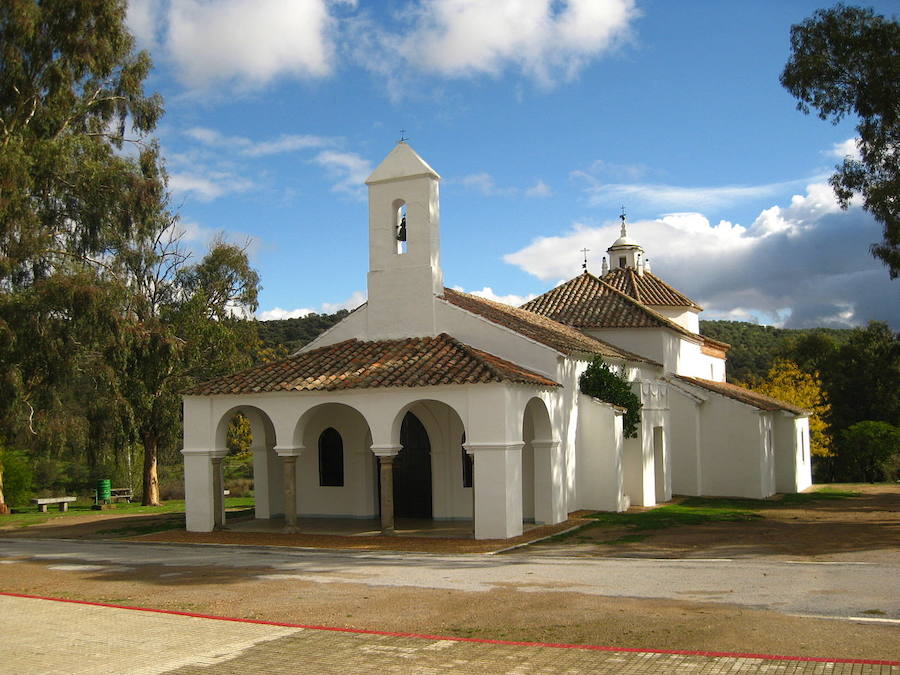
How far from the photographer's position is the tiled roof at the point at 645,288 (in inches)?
1318

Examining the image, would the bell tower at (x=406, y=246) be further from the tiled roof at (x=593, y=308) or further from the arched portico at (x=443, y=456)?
the tiled roof at (x=593, y=308)

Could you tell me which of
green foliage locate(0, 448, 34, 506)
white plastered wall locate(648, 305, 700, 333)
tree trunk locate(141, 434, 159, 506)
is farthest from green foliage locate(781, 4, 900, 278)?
green foliage locate(0, 448, 34, 506)

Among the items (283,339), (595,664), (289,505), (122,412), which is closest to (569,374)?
(289,505)

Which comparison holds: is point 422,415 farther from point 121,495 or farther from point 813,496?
point 121,495

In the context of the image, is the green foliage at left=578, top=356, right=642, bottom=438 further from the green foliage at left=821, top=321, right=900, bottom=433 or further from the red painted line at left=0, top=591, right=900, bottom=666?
the green foliage at left=821, top=321, right=900, bottom=433

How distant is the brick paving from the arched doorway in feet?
37.0

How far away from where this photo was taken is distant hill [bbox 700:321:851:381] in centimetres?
6550

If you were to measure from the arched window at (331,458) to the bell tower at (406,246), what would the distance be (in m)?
2.82

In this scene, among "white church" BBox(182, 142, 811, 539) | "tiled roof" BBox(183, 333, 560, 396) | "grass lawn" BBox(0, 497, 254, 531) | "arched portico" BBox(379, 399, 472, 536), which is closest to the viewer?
"white church" BBox(182, 142, 811, 539)

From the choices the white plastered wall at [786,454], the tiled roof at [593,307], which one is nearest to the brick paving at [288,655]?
the tiled roof at [593,307]

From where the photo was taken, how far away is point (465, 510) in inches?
789

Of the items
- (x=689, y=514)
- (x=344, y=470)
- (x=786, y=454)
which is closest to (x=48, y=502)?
(x=344, y=470)

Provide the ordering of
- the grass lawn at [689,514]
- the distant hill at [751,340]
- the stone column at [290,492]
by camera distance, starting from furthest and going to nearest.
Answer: the distant hill at [751,340], the stone column at [290,492], the grass lawn at [689,514]

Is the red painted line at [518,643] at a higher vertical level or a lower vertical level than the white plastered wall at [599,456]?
lower
